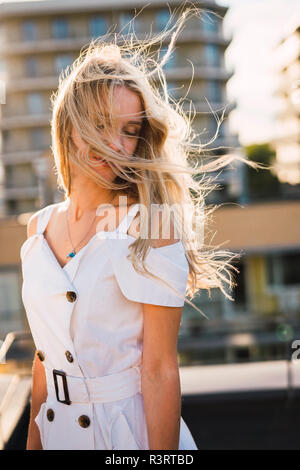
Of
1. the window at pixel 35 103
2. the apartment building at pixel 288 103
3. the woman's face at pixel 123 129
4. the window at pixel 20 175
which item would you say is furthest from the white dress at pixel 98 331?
the window at pixel 20 175

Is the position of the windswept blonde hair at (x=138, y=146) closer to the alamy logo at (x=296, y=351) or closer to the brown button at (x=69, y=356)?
the brown button at (x=69, y=356)

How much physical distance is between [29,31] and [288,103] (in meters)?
12.8

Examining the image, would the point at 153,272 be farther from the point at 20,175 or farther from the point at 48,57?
the point at 20,175

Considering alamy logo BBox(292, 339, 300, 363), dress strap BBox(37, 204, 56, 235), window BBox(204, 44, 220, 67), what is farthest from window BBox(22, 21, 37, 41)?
dress strap BBox(37, 204, 56, 235)

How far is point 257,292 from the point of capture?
12180 mm

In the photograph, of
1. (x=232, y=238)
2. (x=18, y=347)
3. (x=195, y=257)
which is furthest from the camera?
(x=232, y=238)

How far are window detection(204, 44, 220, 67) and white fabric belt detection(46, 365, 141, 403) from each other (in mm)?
24382

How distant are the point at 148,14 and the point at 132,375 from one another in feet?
80.9

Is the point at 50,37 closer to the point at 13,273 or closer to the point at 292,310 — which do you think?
the point at 13,273

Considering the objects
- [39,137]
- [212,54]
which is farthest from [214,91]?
[39,137]

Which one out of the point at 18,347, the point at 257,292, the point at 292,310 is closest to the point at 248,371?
the point at 18,347

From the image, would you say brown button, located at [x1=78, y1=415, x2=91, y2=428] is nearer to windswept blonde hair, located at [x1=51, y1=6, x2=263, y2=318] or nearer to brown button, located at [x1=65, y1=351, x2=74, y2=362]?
brown button, located at [x1=65, y1=351, x2=74, y2=362]

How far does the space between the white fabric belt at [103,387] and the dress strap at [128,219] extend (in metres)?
0.28

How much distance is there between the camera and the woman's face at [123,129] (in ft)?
3.39
